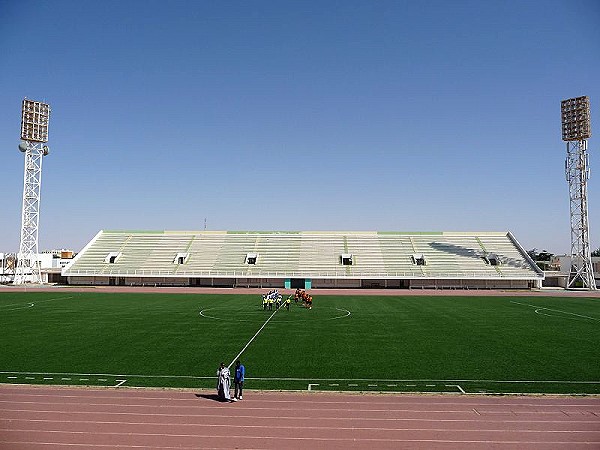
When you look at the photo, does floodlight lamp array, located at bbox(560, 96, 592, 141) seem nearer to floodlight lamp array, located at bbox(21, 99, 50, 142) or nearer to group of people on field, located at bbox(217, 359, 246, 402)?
group of people on field, located at bbox(217, 359, 246, 402)

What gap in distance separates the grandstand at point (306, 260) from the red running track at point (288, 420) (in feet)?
153

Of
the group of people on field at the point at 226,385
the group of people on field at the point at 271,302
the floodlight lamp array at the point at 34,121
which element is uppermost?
the floodlight lamp array at the point at 34,121

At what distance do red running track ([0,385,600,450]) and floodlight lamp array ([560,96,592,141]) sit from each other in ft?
185

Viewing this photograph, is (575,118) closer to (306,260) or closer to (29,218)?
(306,260)

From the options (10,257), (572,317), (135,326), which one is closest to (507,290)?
(572,317)

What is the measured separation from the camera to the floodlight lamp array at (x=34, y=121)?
60.7 metres

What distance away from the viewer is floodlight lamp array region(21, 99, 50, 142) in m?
60.7

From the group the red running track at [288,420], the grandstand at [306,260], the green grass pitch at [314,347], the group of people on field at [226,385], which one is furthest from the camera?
the grandstand at [306,260]

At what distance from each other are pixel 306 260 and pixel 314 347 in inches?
1769

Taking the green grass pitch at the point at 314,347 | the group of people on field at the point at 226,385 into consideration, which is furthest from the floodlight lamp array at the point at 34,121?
the group of people on field at the point at 226,385

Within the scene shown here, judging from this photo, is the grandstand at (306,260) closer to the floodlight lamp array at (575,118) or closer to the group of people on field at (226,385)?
the floodlight lamp array at (575,118)

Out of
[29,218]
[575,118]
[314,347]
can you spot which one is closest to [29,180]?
[29,218]

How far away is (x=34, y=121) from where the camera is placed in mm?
61406

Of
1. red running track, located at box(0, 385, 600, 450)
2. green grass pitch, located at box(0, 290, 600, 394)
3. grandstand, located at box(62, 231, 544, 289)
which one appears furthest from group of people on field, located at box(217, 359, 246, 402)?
grandstand, located at box(62, 231, 544, 289)
